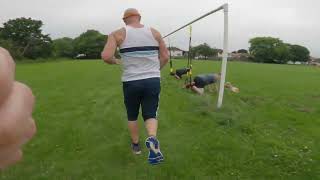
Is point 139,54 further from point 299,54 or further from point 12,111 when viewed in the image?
point 299,54

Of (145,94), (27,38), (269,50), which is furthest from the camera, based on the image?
(269,50)

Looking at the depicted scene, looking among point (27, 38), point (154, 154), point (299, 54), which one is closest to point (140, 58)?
point (154, 154)

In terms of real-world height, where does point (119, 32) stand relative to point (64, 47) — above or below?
above

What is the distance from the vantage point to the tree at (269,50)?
164875 millimetres

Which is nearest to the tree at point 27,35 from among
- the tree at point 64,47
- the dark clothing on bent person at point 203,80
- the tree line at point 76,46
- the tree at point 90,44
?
the tree line at point 76,46

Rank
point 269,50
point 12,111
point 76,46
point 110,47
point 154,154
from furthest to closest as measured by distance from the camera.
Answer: point 269,50, point 76,46, point 110,47, point 154,154, point 12,111

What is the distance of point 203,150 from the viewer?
28.9ft

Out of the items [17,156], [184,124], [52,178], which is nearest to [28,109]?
[17,156]

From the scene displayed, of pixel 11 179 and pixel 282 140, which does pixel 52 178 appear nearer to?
pixel 11 179

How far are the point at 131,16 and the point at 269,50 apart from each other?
554 ft

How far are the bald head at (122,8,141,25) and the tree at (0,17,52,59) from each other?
108 metres

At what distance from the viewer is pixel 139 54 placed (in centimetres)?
739

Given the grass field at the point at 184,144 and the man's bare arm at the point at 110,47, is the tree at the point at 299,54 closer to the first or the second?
the grass field at the point at 184,144

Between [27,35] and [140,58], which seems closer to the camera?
[140,58]
